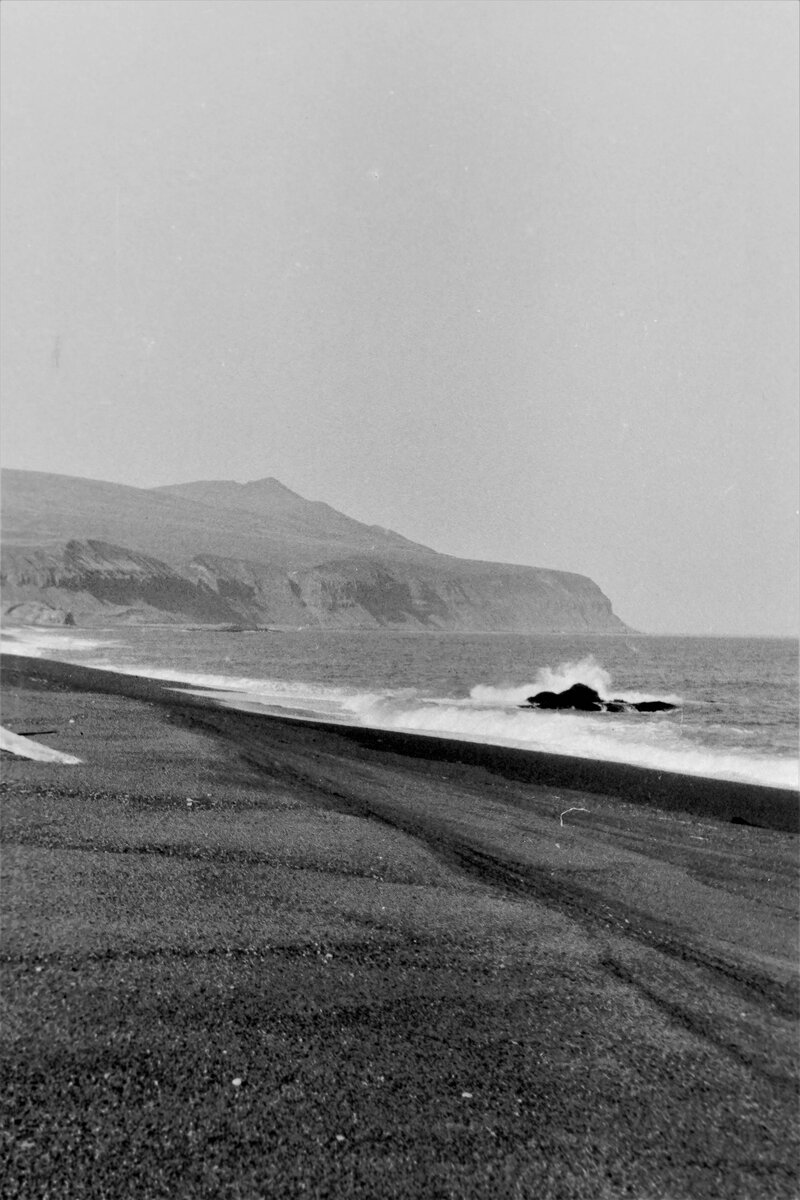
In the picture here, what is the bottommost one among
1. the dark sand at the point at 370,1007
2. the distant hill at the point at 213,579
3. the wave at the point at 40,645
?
the wave at the point at 40,645

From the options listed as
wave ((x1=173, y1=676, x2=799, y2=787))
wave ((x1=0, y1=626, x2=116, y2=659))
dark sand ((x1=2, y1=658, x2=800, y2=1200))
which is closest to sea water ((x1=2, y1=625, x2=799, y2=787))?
wave ((x1=173, y1=676, x2=799, y2=787))

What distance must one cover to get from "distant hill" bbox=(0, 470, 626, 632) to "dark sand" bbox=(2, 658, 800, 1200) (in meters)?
89.1

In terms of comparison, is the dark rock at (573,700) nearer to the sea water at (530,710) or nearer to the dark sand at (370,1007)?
the sea water at (530,710)

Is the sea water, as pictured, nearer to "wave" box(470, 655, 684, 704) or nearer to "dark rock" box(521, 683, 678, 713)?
"wave" box(470, 655, 684, 704)

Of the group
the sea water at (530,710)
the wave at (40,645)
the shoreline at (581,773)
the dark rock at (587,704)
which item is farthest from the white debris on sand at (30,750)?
the wave at (40,645)

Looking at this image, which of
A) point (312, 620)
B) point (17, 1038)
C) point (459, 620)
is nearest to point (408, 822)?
point (17, 1038)

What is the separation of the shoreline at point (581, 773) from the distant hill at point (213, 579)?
259ft

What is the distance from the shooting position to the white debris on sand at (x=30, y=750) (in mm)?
7546

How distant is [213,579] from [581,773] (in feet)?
449

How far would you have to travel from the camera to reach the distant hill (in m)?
115

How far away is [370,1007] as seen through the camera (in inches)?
130

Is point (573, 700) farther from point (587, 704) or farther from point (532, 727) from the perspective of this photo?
point (532, 727)

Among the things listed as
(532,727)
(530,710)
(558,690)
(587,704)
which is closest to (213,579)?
(558,690)

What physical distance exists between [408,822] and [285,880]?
2671 mm
